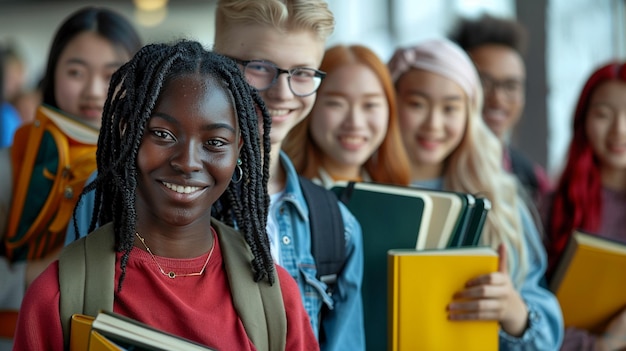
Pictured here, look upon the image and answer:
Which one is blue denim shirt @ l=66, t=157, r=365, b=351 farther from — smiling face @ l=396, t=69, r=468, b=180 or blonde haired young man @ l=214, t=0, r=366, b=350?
smiling face @ l=396, t=69, r=468, b=180

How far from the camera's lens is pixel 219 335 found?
1.73m

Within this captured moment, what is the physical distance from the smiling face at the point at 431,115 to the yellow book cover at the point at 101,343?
5.94ft

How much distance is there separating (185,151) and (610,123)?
219 cm

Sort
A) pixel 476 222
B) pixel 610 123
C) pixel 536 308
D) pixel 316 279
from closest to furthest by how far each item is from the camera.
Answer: pixel 316 279
pixel 476 222
pixel 536 308
pixel 610 123

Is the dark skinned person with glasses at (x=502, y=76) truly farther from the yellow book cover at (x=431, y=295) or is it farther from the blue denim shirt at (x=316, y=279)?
the blue denim shirt at (x=316, y=279)

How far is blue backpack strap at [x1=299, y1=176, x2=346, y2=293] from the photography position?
224 centimetres

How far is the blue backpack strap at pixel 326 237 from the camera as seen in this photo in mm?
2244

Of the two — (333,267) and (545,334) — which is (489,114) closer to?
(545,334)

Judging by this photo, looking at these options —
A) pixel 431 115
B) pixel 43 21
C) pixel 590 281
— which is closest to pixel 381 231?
pixel 431 115

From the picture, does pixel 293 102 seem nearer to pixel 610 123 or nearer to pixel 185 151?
pixel 185 151

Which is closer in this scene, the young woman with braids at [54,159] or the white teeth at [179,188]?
the white teeth at [179,188]

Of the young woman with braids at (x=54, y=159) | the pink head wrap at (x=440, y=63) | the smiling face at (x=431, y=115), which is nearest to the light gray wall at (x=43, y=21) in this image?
the pink head wrap at (x=440, y=63)

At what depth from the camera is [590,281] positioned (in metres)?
2.88

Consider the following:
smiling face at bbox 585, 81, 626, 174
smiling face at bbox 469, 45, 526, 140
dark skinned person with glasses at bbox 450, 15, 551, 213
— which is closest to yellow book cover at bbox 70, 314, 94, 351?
smiling face at bbox 585, 81, 626, 174
